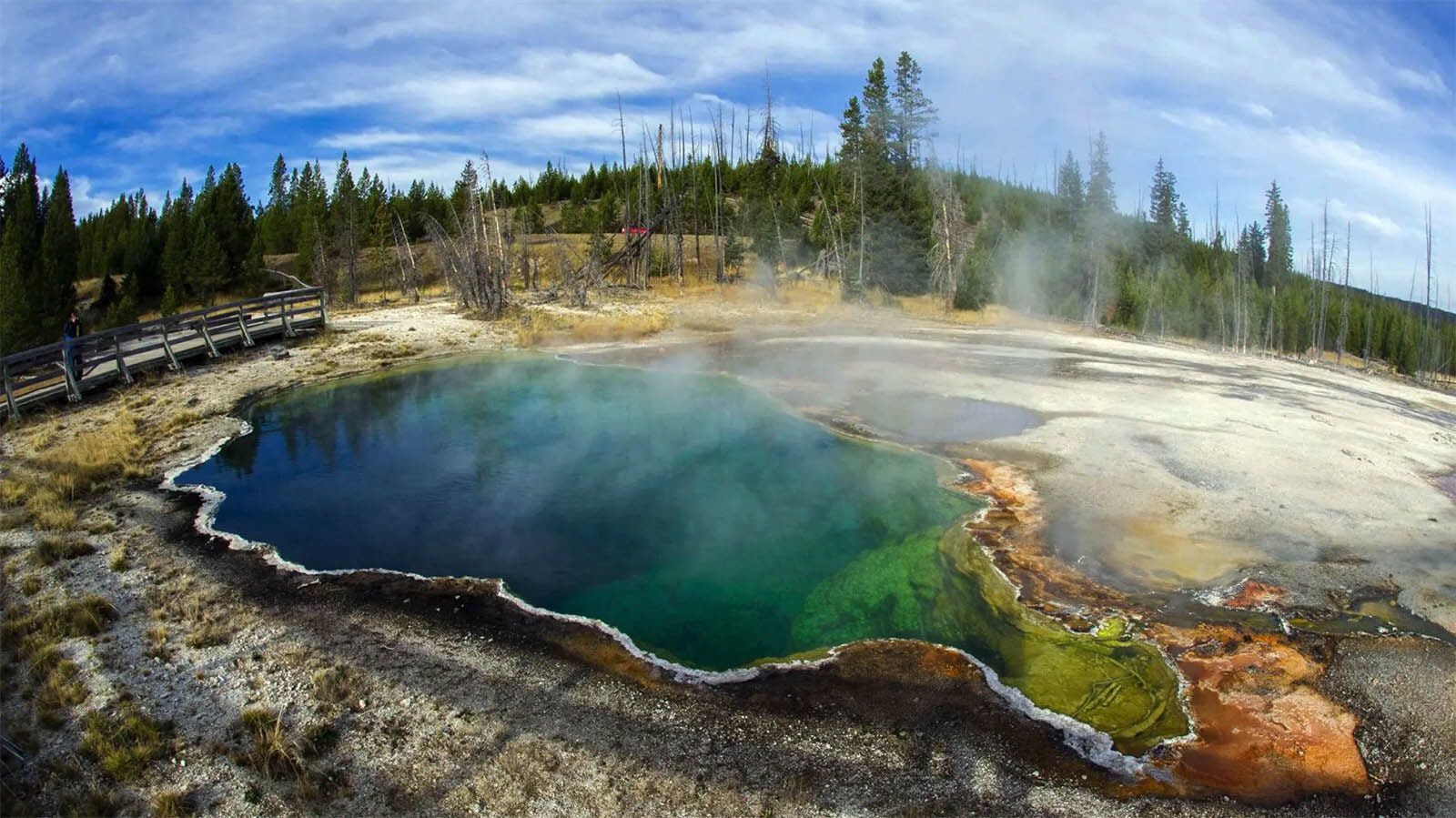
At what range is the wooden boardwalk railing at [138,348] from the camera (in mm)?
12727

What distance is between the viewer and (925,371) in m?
16.2

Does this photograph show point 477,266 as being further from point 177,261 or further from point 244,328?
point 177,261

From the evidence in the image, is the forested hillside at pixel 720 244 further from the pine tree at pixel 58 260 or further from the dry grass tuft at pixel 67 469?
the dry grass tuft at pixel 67 469

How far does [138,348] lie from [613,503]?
39.3 feet

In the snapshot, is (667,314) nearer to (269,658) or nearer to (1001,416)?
(1001,416)

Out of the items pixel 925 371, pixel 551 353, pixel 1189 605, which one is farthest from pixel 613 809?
pixel 551 353

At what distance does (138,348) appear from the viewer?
1566 cm

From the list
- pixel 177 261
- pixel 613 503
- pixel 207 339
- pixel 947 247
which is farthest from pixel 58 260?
pixel 613 503

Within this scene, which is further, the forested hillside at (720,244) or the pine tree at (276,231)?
the pine tree at (276,231)

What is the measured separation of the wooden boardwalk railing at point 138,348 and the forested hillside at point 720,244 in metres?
5.48

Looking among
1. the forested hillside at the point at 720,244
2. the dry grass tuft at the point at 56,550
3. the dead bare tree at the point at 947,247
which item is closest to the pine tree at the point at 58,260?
the forested hillside at the point at 720,244

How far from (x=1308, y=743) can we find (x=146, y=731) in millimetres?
7067

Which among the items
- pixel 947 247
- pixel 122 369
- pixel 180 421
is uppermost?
pixel 947 247

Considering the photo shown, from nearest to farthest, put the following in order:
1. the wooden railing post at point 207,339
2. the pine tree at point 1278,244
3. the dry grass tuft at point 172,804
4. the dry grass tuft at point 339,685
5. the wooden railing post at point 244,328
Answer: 1. the dry grass tuft at point 172,804
2. the dry grass tuft at point 339,685
3. the wooden railing post at point 207,339
4. the wooden railing post at point 244,328
5. the pine tree at point 1278,244
